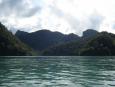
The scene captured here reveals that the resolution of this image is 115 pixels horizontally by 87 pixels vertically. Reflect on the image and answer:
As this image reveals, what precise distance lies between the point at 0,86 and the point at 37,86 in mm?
5242

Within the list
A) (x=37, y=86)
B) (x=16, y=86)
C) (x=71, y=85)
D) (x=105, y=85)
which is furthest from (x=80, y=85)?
(x=16, y=86)

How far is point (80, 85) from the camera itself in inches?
1513

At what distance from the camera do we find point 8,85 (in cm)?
3862

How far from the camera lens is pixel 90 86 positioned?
1470 inches

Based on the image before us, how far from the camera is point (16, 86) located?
37.5m

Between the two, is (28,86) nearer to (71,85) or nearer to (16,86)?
(16,86)

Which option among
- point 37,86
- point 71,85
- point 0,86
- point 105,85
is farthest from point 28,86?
point 105,85

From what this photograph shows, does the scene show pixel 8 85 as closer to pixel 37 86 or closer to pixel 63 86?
pixel 37 86

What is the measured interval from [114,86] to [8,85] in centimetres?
1542

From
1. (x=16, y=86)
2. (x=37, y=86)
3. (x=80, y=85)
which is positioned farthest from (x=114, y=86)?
(x=16, y=86)

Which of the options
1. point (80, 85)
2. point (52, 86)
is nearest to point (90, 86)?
point (80, 85)

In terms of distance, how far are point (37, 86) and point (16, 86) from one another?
3003 millimetres

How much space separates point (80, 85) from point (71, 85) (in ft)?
4.32

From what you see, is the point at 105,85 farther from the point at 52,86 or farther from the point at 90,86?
the point at 52,86
